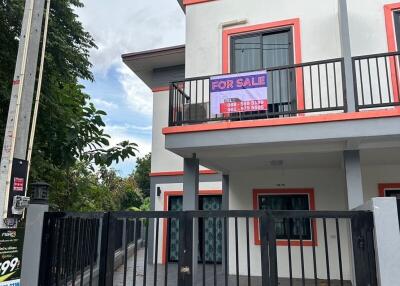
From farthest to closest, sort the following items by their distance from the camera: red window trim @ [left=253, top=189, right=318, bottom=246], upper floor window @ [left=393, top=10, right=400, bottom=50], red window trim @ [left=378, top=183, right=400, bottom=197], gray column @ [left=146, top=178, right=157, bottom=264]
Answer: gray column @ [left=146, top=178, right=157, bottom=264], red window trim @ [left=253, top=189, right=318, bottom=246], red window trim @ [left=378, top=183, right=400, bottom=197], upper floor window @ [left=393, top=10, right=400, bottom=50]

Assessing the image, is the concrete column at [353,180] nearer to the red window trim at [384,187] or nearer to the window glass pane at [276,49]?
the red window trim at [384,187]

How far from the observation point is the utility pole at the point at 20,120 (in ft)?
11.4

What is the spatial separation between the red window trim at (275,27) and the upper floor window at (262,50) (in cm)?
9

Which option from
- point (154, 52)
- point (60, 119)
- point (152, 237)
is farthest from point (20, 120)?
point (154, 52)

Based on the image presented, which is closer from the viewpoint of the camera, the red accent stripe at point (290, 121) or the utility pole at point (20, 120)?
the utility pole at point (20, 120)

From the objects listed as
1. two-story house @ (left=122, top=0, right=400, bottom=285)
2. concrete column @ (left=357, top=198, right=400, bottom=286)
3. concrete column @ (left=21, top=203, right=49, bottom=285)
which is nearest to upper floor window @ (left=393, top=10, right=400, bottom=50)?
two-story house @ (left=122, top=0, right=400, bottom=285)

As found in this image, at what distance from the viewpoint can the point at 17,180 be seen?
354cm

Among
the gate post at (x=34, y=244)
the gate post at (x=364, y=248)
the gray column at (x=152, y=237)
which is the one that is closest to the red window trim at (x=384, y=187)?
the gate post at (x=364, y=248)

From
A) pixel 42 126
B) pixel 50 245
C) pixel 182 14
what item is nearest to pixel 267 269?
pixel 50 245

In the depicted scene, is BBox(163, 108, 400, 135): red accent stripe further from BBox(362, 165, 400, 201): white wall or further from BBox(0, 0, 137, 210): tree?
BBox(362, 165, 400, 201): white wall

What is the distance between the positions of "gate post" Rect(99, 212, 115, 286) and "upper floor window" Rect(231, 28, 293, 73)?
4714 millimetres

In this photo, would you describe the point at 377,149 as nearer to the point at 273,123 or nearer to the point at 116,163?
the point at 273,123

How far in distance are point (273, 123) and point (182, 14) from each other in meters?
5.75

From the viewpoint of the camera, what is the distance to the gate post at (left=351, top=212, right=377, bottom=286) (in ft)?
11.0
